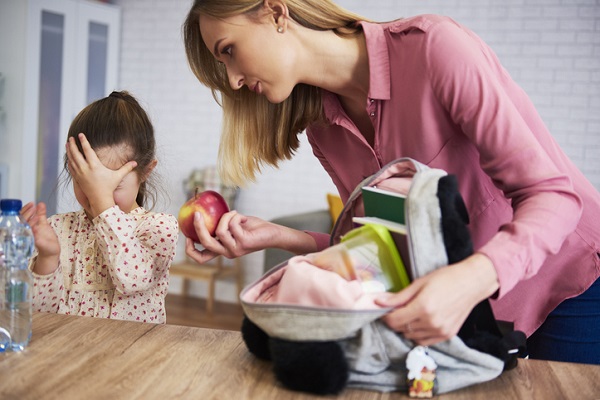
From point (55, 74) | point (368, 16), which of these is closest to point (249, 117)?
point (368, 16)

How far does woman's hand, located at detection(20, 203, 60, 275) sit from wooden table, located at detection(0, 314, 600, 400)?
0.28 metres

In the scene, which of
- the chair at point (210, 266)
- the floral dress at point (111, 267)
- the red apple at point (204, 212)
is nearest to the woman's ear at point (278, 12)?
the red apple at point (204, 212)

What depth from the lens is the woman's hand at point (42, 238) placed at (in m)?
1.36

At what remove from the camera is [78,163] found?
1.51 m

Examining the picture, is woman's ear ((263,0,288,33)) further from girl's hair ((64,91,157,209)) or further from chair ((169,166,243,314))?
chair ((169,166,243,314))

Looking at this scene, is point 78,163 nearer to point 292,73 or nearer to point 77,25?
point 292,73

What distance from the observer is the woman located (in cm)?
102

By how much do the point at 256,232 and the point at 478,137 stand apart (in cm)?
48

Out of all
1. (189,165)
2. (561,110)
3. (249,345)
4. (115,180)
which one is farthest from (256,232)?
(189,165)

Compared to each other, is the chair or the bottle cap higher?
the bottle cap

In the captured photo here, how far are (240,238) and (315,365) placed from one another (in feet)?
1.45

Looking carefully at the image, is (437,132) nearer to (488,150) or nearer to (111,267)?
(488,150)

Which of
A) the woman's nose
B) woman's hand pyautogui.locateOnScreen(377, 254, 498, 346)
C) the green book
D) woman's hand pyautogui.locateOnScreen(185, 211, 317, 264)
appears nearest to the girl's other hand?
woman's hand pyautogui.locateOnScreen(185, 211, 317, 264)

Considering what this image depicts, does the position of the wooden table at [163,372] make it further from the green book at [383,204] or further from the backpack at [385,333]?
the green book at [383,204]
